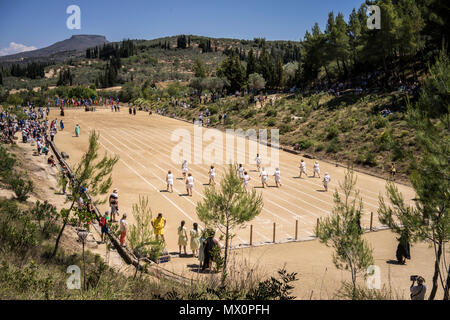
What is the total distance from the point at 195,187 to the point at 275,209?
553cm

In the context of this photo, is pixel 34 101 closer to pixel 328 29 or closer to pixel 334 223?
pixel 328 29

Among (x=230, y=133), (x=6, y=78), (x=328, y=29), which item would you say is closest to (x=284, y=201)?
(x=230, y=133)

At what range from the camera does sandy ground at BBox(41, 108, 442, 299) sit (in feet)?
38.9

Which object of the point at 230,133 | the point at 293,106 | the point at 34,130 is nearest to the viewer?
the point at 34,130

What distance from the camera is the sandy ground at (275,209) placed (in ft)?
38.9

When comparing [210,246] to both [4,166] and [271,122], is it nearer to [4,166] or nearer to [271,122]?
[4,166]

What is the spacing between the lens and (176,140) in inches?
1539

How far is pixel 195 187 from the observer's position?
2288 centimetres

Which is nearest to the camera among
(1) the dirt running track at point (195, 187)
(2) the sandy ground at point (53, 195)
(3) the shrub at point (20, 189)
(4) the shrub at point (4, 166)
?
(2) the sandy ground at point (53, 195)

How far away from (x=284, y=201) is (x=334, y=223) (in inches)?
472

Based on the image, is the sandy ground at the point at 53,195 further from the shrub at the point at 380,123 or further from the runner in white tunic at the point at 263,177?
the shrub at the point at 380,123

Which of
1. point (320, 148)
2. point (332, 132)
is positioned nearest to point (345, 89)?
point (332, 132)

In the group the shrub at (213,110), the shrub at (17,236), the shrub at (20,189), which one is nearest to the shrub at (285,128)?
the shrub at (213,110)

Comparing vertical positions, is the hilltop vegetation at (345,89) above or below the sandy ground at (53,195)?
above
